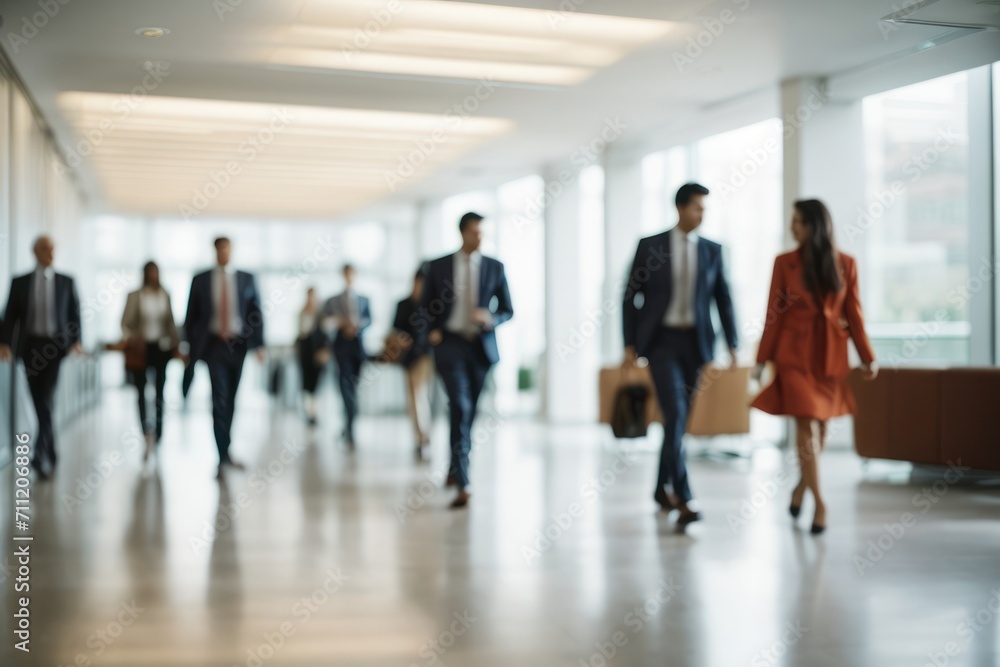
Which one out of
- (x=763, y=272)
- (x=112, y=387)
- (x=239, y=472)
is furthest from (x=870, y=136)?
(x=112, y=387)

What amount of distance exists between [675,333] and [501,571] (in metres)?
1.93

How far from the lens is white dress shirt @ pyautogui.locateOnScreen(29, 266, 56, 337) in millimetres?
7906

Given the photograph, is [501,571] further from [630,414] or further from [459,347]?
[630,414]

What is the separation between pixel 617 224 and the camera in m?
13.4

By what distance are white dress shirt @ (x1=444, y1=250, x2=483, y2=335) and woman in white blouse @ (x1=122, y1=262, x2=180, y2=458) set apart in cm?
356

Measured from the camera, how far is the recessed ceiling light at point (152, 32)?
777 cm

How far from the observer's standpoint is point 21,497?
4812 mm

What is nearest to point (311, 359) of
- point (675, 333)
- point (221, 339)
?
point (221, 339)

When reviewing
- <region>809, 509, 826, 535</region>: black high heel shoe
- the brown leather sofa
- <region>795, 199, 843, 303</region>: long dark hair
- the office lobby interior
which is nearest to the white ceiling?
the office lobby interior

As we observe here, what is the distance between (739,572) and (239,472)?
195 inches

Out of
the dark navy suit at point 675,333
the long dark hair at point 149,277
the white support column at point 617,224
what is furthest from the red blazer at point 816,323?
the white support column at point 617,224

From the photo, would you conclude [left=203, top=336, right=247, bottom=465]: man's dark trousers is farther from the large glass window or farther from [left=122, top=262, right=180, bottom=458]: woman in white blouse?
the large glass window

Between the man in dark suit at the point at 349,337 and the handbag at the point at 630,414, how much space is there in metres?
3.93

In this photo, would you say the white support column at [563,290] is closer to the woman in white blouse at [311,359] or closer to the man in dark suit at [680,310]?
the woman in white blouse at [311,359]
